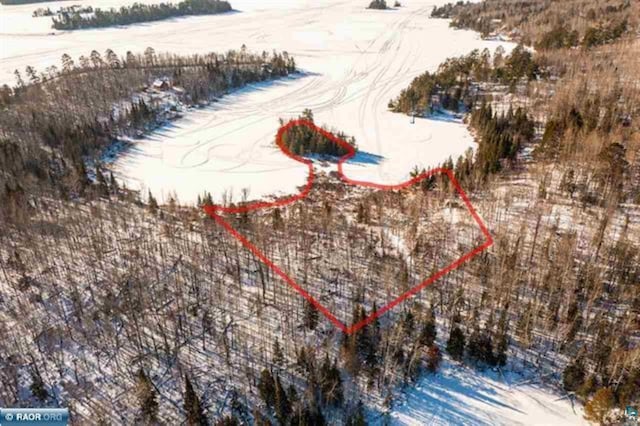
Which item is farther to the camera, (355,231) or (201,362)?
(355,231)

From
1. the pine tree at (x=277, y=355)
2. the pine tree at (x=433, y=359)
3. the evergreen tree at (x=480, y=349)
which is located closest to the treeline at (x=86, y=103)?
the pine tree at (x=277, y=355)

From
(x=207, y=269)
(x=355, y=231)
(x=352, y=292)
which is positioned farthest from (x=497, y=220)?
(x=207, y=269)

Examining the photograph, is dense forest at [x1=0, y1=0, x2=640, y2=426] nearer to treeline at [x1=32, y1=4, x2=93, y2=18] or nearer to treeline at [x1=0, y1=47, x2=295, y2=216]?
treeline at [x1=0, y1=47, x2=295, y2=216]

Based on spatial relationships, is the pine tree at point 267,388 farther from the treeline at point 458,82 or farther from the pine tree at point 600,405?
the treeline at point 458,82

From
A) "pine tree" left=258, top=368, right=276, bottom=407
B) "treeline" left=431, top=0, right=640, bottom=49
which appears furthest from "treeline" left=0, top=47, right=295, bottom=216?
"treeline" left=431, top=0, right=640, bottom=49

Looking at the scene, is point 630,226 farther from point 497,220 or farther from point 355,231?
point 355,231

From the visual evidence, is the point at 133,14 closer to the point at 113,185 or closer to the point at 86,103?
the point at 86,103
